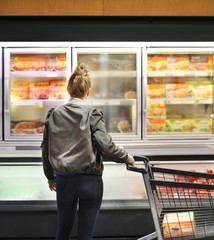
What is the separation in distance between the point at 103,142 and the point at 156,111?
178 cm

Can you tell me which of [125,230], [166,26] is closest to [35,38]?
[166,26]

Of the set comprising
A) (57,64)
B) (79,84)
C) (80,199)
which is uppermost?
(57,64)

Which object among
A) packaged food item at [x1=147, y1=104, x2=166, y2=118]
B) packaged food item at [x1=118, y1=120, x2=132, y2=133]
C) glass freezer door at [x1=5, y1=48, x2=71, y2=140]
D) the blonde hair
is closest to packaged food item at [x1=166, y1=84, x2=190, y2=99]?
packaged food item at [x1=147, y1=104, x2=166, y2=118]

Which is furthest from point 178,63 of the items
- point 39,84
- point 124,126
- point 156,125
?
point 39,84

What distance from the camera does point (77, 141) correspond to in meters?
2.44

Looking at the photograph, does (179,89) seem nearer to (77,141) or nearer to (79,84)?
(79,84)

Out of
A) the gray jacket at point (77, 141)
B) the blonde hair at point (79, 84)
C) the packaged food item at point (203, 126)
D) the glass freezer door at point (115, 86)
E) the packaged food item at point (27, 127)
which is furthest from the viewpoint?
the packaged food item at point (203, 126)

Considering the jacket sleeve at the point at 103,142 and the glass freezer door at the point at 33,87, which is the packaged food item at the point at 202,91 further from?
the jacket sleeve at the point at 103,142

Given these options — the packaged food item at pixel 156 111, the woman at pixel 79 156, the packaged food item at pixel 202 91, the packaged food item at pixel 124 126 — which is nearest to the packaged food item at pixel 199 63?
the packaged food item at pixel 202 91

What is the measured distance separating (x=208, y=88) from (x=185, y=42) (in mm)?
711

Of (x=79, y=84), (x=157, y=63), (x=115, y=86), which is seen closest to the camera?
(x=79, y=84)

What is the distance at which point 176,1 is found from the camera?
350 centimetres

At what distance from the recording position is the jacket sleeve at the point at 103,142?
2.46 metres

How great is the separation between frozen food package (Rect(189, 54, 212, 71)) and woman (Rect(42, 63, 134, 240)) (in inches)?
76.3
